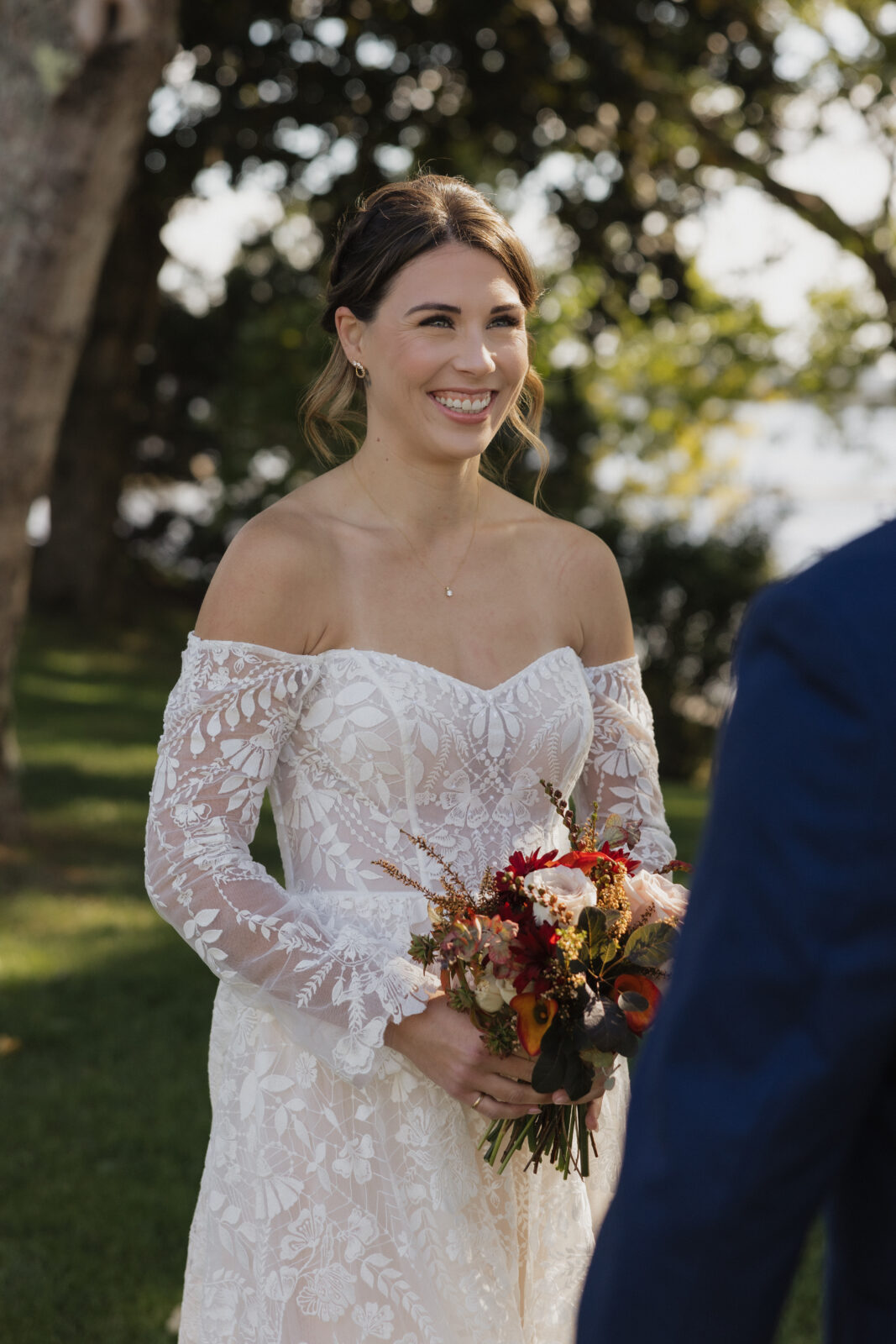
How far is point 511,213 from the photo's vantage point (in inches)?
557

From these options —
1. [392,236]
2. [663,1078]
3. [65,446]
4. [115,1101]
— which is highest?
[392,236]

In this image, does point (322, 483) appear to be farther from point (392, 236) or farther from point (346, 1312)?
point (346, 1312)

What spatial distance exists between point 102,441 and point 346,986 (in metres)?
16.7

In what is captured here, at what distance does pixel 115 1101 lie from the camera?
19.3 feet

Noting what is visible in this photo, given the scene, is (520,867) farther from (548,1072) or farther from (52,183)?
(52,183)

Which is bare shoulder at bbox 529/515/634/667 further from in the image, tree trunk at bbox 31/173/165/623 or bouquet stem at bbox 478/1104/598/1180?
tree trunk at bbox 31/173/165/623

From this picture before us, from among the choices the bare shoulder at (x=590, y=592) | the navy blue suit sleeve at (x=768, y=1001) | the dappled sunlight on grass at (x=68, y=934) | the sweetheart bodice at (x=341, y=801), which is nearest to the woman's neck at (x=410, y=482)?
the bare shoulder at (x=590, y=592)

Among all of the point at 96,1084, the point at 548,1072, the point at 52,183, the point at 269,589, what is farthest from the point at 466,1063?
Result: the point at 52,183

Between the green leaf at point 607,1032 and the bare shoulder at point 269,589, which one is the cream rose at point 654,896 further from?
the bare shoulder at point 269,589

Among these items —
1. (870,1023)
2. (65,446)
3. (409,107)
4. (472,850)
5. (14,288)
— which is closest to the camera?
(870,1023)

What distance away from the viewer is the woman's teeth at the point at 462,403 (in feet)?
9.54

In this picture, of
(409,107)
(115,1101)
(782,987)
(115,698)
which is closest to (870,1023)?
(782,987)

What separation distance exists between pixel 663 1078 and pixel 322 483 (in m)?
2.19

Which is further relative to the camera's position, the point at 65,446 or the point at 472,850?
the point at 65,446
